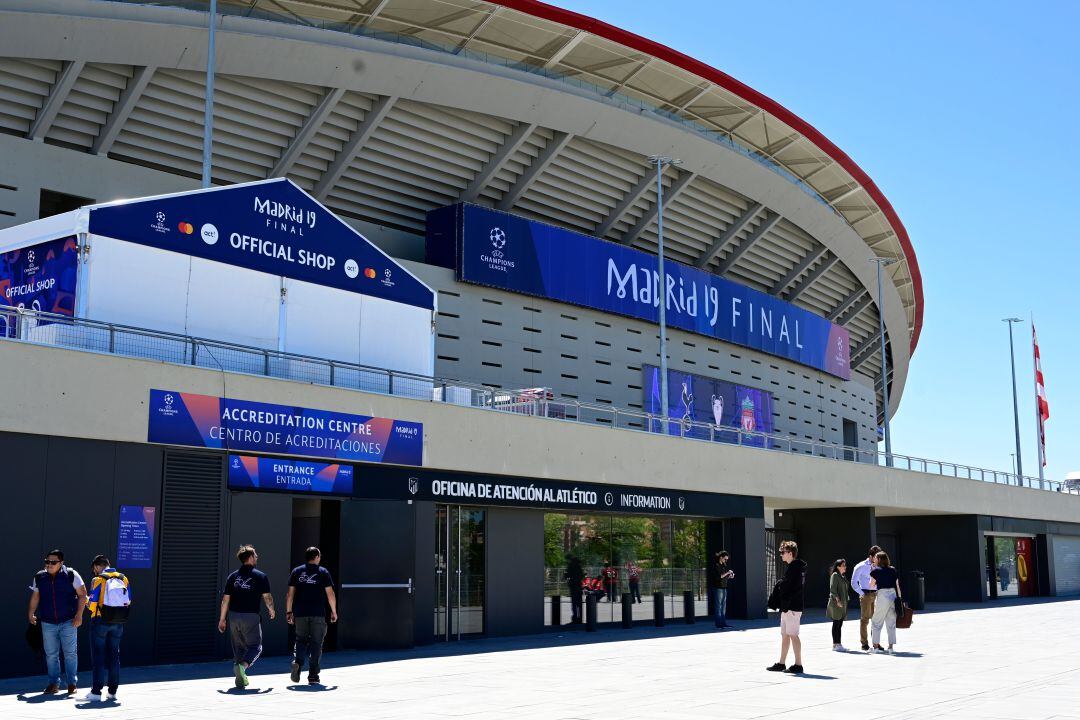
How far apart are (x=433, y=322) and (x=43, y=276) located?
766 centimetres

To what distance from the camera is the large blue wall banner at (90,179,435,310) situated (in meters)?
18.5

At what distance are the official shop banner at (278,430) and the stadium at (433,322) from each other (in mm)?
54

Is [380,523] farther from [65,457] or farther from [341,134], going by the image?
[341,134]

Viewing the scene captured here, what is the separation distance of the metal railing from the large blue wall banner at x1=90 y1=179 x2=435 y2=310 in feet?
5.83

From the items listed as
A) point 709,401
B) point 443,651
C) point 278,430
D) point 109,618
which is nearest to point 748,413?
point 709,401

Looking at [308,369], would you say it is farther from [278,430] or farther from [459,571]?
[459,571]

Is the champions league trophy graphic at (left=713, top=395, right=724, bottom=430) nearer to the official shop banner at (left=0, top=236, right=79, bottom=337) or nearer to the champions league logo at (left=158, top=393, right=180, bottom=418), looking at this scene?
the official shop banner at (left=0, top=236, right=79, bottom=337)

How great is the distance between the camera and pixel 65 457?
1552cm

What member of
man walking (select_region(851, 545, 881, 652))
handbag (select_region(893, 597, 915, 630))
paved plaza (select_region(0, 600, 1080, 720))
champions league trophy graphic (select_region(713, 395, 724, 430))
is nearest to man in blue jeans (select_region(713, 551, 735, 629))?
paved plaza (select_region(0, 600, 1080, 720))

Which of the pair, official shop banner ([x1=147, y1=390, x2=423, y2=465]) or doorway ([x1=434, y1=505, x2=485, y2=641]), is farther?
doorway ([x1=434, y1=505, x2=485, y2=641])

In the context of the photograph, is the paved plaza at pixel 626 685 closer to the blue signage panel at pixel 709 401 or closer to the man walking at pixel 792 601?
the man walking at pixel 792 601

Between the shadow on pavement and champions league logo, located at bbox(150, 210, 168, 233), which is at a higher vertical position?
champions league logo, located at bbox(150, 210, 168, 233)

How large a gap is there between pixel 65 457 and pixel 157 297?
3831 mm

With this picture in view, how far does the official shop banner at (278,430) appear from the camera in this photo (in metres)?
16.9
